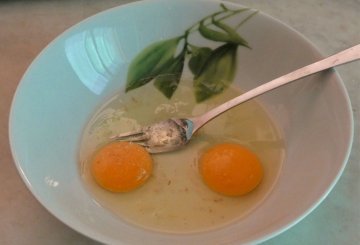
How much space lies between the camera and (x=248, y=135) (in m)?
0.98

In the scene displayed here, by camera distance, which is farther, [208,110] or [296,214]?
[208,110]

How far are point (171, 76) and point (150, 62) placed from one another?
2.2 inches

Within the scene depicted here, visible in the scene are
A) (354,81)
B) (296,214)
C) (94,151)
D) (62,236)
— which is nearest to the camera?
(296,214)

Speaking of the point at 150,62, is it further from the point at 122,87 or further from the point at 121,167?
the point at 121,167

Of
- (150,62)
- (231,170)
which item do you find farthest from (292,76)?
(150,62)

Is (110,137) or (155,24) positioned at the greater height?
(155,24)

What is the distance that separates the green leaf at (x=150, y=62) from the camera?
1.05 m

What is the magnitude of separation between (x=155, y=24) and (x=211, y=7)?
126 mm

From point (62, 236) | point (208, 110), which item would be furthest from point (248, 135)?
point (62, 236)

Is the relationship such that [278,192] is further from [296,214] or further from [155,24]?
[155,24]

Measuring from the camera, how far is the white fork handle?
2.83ft

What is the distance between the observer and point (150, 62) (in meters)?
1.06

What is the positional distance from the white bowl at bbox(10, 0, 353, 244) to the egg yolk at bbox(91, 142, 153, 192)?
4 centimetres

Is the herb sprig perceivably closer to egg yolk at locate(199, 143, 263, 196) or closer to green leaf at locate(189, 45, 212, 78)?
green leaf at locate(189, 45, 212, 78)
